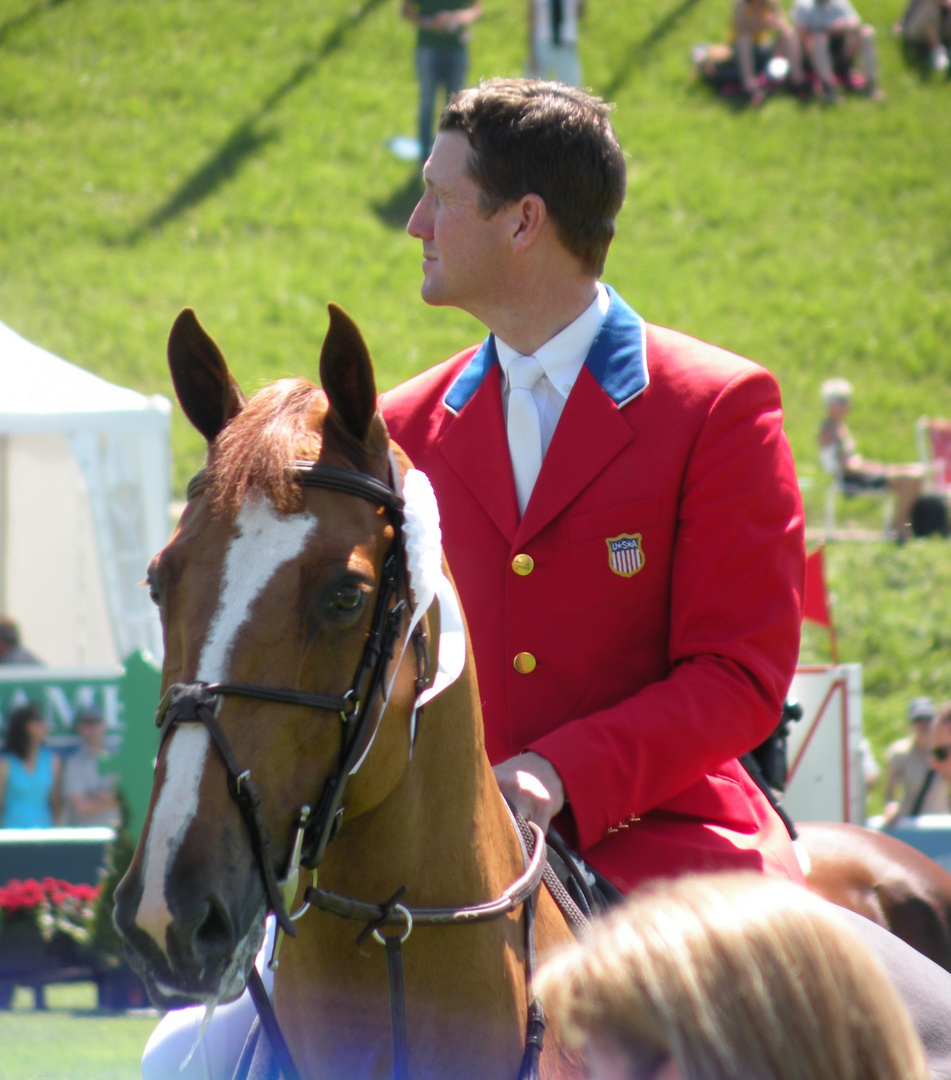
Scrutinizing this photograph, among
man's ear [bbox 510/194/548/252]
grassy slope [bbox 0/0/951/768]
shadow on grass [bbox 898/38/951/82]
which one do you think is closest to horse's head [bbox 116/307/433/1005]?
man's ear [bbox 510/194/548/252]

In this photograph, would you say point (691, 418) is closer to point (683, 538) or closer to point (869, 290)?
point (683, 538)

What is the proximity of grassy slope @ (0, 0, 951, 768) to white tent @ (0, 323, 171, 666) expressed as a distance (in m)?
3.60

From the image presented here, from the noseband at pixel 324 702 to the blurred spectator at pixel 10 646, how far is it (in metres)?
8.14

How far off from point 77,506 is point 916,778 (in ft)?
22.0

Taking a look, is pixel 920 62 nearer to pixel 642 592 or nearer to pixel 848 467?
pixel 848 467

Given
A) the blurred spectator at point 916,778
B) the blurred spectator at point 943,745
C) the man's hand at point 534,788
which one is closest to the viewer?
the man's hand at point 534,788

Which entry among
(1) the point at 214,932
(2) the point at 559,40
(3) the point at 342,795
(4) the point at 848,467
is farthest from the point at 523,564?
(2) the point at 559,40

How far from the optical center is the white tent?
9.12 m

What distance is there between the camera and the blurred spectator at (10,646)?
9.73 metres

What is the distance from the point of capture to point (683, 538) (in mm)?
2604

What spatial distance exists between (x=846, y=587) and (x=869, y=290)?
8.48m

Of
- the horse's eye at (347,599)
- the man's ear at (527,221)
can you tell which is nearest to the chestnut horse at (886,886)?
the man's ear at (527,221)

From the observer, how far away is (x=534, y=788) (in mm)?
2414

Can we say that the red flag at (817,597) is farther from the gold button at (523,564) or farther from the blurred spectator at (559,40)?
the blurred spectator at (559,40)
